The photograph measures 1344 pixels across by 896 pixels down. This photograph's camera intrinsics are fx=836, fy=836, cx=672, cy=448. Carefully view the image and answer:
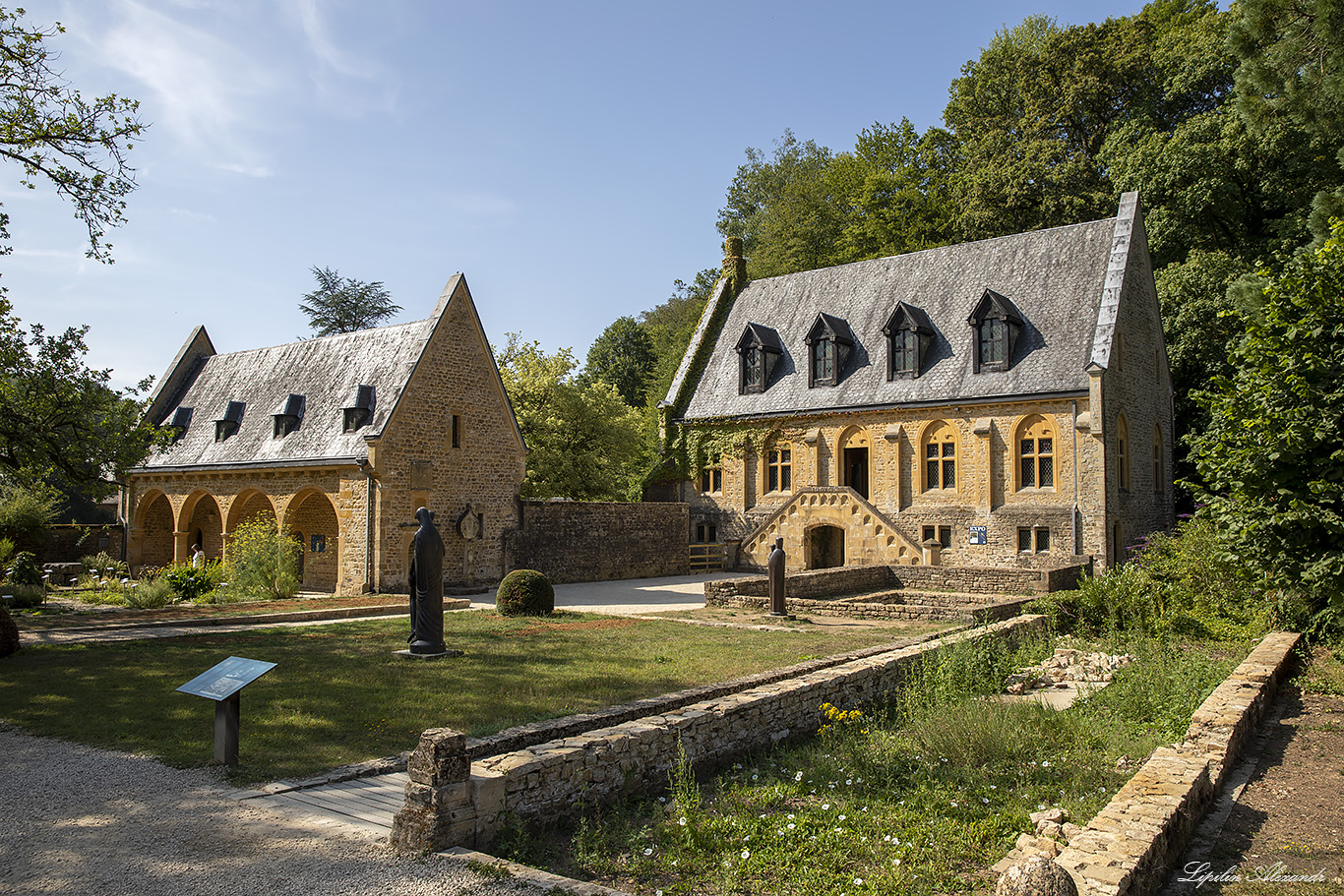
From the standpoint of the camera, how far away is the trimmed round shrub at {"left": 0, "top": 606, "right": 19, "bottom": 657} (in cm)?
1227

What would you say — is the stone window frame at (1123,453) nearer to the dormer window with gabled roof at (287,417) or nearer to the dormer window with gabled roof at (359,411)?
the dormer window with gabled roof at (359,411)

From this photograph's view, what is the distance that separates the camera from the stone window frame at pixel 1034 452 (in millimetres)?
25625

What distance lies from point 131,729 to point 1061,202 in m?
35.8

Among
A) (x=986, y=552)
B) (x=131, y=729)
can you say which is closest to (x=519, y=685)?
(x=131, y=729)

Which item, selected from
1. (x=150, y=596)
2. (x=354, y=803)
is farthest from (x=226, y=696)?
(x=150, y=596)

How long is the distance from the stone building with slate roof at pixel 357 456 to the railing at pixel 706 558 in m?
8.95

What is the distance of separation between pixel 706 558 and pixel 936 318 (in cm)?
1239

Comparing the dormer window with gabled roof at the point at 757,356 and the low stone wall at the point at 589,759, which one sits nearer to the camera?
the low stone wall at the point at 589,759

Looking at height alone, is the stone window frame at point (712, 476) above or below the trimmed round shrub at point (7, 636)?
above

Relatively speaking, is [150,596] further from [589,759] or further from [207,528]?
[589,759]

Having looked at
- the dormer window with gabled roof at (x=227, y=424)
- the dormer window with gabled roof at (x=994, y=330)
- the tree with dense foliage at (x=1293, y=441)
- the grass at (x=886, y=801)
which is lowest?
the grass at (x=886, y=801)

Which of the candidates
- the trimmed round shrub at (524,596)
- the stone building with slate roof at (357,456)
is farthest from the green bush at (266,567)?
the trimmed round shrub at (524,596)

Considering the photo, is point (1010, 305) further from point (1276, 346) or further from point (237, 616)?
point (237, 616)

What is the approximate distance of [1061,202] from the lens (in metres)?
34.1
